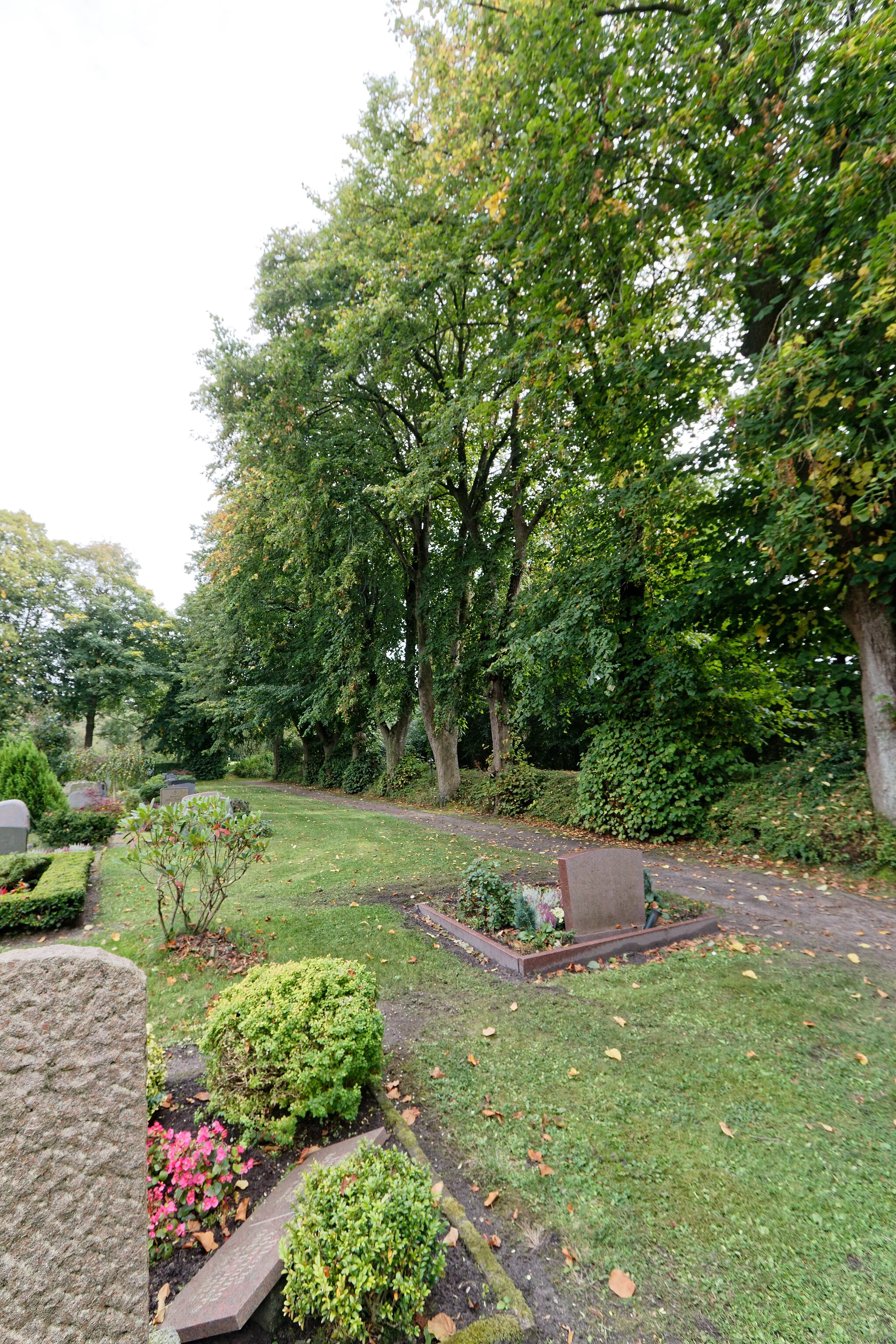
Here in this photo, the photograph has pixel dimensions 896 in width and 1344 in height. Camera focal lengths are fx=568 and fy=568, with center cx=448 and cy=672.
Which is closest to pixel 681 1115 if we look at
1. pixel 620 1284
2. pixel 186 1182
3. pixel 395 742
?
pixel 620 1284

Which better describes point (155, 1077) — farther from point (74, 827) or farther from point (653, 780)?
point (74, 827)

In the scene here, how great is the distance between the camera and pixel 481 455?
1471 cm

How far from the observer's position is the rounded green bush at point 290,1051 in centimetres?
282

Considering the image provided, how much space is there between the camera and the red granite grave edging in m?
4.93

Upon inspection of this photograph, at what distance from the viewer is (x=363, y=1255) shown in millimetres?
1907

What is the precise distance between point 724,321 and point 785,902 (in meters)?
7.73

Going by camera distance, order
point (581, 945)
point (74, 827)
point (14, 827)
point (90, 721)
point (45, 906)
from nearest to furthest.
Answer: point (581, 945)
point (45, 906)
point (14, 827)
point (74, 827)
point (90, 721)

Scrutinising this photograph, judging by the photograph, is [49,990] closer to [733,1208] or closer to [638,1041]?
[733,1208]

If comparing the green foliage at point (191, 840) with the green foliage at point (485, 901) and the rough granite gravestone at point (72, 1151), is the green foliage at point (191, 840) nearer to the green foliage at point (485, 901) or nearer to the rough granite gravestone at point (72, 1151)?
the green foliage at point (485, 901)

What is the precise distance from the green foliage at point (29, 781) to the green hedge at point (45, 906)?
6087 mm

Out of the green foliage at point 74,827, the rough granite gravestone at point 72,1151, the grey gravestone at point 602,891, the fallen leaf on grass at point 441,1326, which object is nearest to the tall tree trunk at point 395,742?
the green foliage at point 74,827

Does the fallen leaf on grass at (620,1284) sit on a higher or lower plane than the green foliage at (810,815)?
lower

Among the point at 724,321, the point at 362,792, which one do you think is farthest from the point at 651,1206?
the point at 362,792

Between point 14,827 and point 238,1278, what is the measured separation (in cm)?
1042
